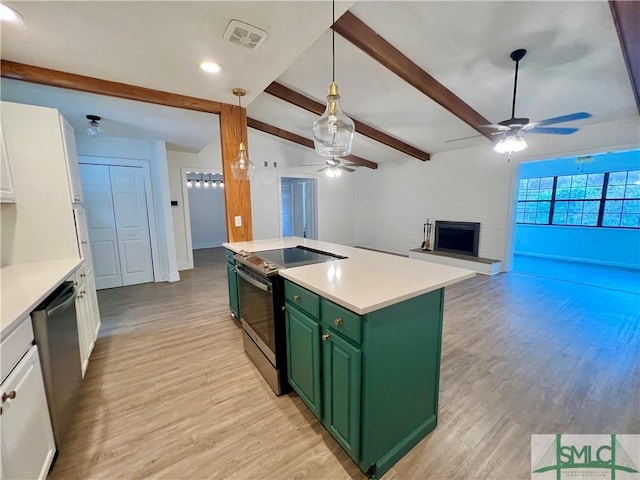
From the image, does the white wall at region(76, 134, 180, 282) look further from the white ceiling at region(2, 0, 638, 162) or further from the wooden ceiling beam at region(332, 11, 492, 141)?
the wooden ceiling beam at region(332, 11, 492, 141)

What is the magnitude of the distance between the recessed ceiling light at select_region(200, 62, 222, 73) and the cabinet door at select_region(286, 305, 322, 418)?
2.03 meters

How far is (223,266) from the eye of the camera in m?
5.73

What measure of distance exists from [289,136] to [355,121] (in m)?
1.83

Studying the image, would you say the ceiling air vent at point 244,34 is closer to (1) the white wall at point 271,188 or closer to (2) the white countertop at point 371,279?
(2) the white countertop at point 371,279

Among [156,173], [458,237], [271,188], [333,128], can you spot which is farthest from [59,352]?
[458,237]

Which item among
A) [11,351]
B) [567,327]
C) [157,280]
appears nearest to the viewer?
[11,351]

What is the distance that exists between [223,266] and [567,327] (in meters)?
5.63

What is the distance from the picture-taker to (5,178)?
5.81 ft

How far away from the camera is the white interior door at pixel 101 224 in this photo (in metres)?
4.03

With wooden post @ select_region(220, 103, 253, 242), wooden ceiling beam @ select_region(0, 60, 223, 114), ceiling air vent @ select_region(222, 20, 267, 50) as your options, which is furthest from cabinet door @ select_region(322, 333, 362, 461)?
wooden ceiling beam @ select_region(0, 60, 223, 114)

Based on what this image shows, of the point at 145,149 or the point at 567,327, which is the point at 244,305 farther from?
the point at 145,149

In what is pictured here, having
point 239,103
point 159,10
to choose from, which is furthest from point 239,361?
point 239,103

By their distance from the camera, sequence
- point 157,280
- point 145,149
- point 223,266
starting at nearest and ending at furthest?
point 145,149 < point 157,280 < point 223,266
